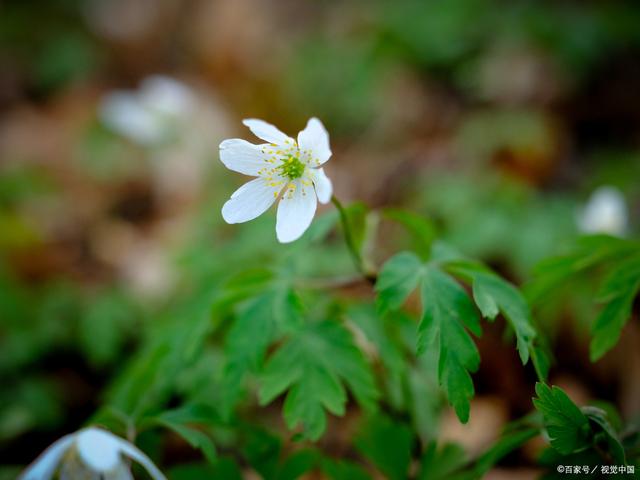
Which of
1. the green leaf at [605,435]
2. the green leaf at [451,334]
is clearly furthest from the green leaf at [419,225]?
the green leaf at [605,435]

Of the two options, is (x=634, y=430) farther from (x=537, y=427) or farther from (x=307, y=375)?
(x=307, y=375)

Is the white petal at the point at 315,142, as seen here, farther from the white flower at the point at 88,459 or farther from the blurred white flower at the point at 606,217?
the blurred white flower at the point at 606,217

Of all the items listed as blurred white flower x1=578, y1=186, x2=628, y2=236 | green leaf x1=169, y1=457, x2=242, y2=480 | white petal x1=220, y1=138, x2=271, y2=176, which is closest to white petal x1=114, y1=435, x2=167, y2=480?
green leaf x1=169, y1=457, x2=242, y2=480

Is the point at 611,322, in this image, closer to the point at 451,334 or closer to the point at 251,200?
the point at 451,334

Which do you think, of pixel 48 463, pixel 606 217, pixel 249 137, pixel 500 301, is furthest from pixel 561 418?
pixel 249 137

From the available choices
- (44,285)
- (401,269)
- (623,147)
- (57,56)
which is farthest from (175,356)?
(57,56)

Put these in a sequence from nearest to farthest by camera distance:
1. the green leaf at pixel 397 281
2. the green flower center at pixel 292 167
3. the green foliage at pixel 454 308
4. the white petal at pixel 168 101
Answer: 1. the green foliage at pixel 454 308
2. the green leaf at pixel 397 281
3. the green flower center at pixel 292 167
4. the white petal at pixel 168 101

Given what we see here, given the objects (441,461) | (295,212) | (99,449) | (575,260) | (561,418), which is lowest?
(441,461)
